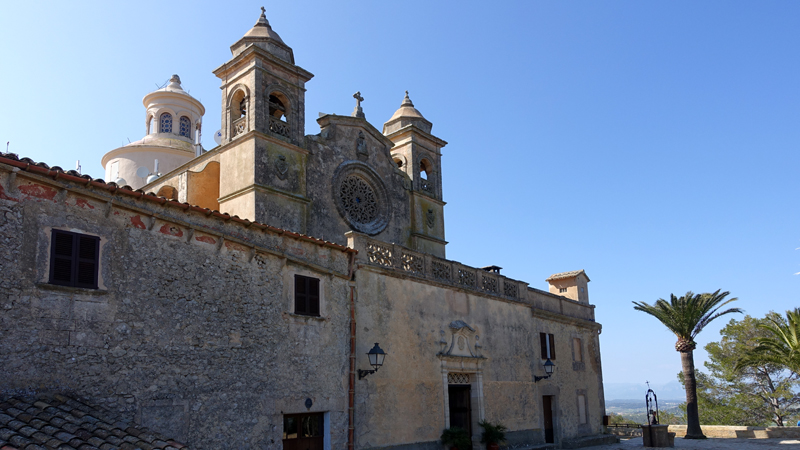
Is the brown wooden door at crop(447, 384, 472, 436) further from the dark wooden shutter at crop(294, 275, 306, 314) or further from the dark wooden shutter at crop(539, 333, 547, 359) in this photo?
the dark wooden shutter at crop(294, 275, 306, 314)

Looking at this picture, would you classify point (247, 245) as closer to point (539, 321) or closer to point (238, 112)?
point (238, 112)

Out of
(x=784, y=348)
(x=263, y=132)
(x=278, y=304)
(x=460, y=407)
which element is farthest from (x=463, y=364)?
(x=784, y=348)

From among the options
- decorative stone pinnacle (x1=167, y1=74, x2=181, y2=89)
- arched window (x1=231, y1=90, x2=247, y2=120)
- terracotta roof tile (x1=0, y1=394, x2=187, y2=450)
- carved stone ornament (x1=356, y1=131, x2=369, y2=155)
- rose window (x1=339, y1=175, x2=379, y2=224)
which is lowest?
terracotta roof tile (x1=0, y1=394, x2=187, y2=450)

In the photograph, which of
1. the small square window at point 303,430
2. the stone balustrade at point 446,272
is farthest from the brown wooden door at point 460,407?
the small square window at point 303,430

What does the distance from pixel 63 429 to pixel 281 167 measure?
508 inches

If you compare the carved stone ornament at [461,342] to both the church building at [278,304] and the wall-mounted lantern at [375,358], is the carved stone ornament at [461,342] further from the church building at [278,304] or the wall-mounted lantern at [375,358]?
the wall-mounted lantern at [375,358]

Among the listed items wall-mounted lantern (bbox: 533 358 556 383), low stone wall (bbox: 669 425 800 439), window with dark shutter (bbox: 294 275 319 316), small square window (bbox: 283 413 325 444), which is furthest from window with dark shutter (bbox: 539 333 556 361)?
low stone wall (bbox: 669 425 800 439)

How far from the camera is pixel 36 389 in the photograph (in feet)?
31.9

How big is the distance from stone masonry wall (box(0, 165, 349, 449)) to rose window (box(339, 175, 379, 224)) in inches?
309

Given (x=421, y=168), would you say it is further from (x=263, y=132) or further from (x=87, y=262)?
(x=87, y=262)

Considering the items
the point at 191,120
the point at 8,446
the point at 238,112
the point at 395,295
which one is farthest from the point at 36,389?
the point at 191,120

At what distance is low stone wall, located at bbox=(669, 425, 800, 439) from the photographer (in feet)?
99.6

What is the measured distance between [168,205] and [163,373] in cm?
316

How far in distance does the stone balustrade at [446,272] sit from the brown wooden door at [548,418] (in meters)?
3.65
